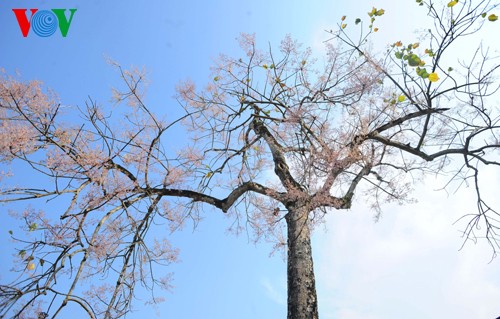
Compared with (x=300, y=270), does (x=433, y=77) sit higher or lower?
higher

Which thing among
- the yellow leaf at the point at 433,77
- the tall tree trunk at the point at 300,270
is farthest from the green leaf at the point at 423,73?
the tall tree trunk at the point at 300,270

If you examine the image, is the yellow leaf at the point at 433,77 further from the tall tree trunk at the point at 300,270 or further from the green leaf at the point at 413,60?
the tall tree trunk at the point at 300,270

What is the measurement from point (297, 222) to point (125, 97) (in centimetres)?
260

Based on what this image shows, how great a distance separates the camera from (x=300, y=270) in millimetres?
3969

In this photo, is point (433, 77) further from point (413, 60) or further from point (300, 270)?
point (300, 270)

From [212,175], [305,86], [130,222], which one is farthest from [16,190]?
[305,86]

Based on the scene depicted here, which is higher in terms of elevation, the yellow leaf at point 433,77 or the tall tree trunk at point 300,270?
the yellow leaf at point 433,77

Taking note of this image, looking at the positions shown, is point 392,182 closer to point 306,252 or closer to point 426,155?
point 426,155

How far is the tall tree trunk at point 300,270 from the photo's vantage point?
3768mm

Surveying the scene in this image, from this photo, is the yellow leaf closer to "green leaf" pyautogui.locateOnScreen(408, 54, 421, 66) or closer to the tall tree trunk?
"green leaf" pyautogui.locateOnScreen(408, 54, 421, 66)

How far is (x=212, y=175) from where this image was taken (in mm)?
5219

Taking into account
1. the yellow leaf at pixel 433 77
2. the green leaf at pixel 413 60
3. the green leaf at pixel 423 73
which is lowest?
the yellow leaf at pixel 433 77

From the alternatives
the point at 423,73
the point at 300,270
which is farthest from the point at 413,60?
the point at 300,270

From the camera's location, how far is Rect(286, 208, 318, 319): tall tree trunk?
12.4ft
